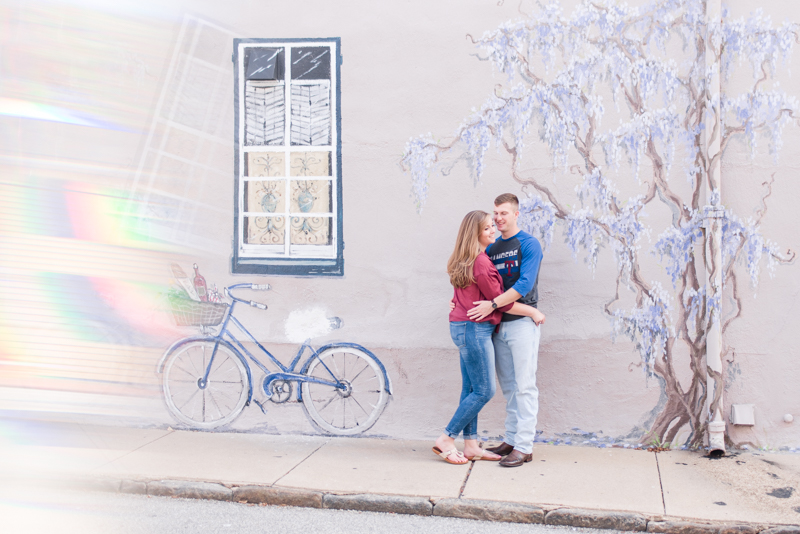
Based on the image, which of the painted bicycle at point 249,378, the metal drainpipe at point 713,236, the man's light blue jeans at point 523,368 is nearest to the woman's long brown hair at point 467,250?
the man's light blue jeans at point 523,368

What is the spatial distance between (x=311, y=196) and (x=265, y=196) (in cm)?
43

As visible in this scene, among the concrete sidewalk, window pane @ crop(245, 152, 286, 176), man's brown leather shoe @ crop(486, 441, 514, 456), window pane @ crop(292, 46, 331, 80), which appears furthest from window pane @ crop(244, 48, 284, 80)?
→ man's brown leather shoe @ crop(486, 441, 514, 456)

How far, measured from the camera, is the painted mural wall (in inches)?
209

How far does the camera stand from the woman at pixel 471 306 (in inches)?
191

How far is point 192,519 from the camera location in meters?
4.24

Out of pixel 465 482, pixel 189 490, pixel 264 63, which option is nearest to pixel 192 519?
pixel 189 490

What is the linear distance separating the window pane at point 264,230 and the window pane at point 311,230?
117 mm

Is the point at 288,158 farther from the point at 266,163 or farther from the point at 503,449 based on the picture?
the point at 503,449

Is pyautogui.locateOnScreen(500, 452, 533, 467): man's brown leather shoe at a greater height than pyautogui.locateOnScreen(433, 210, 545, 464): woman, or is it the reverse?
pyautogui.locateOnScreen(433, 210, 545, 464): woman

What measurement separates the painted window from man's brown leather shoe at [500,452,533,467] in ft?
7.05

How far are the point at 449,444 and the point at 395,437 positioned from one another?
2.73 ft

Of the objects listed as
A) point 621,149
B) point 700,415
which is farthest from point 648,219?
point 700,415

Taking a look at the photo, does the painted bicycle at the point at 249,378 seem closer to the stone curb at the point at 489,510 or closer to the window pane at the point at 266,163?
the window pane at the point at 266,163

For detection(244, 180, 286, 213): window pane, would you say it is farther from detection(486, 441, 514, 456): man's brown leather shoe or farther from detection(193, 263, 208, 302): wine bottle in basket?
detection(486, 441, 514, 456): man's brown leather shoe
